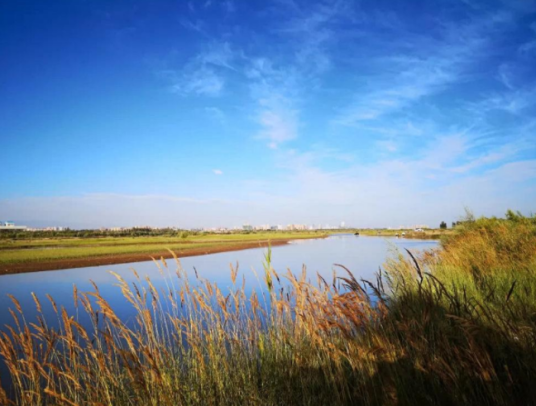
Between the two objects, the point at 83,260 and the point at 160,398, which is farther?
the point at 83,260

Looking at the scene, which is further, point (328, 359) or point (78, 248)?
point (78, 248)

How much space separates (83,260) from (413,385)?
29034mm

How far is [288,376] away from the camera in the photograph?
406cm

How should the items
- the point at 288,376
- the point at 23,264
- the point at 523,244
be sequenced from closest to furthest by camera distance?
the point at 288,376 → the point at 523,244 → the point at 23,264

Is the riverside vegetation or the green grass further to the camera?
the green grass

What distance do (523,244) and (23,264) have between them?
99.0 feet

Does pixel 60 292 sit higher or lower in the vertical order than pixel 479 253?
lower

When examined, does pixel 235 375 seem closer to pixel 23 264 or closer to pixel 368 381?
pixel 368 381

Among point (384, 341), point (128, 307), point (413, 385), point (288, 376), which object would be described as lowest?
point (128, 307)

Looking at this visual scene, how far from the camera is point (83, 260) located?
26.3 metres

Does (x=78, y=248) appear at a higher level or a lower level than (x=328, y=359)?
lower

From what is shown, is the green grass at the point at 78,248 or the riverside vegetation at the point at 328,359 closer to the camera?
the riverside vegetation at the point at 328,359

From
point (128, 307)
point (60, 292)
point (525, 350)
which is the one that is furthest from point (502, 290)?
point (60, 292)

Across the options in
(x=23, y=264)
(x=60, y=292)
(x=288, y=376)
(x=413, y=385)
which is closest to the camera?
(x=413, y=385)
